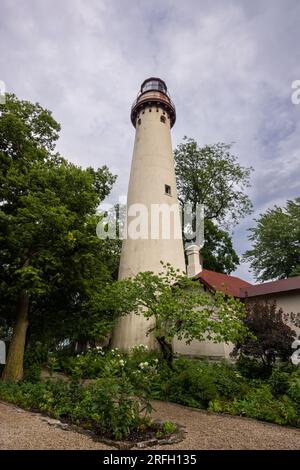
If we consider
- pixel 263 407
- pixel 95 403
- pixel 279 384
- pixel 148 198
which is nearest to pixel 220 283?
pixel 148 198

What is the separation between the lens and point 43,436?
184 inches

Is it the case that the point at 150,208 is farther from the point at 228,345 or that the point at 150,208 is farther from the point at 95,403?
the point at 95,403

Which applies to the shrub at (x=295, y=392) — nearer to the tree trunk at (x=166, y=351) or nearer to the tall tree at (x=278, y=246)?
the tree trunk at (x=166, y=351)

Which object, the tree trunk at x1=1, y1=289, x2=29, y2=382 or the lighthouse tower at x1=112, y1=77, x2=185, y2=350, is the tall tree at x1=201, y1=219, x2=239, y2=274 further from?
the tree trunk at x1=1, y1=289, x2=29, y2=382

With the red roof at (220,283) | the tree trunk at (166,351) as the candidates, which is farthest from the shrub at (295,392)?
the red roof at (220,283)

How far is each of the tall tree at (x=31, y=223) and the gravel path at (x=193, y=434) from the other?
13.0 ft

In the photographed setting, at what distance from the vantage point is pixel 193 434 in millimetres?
5047

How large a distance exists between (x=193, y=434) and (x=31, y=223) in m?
7.30

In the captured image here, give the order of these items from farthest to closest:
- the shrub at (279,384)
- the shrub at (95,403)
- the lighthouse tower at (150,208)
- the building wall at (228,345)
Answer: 1. the lighthouse tower at (150,208)
2. the building wall at (228,345)
3. the shrub at (279,384)
4. the shrub at (95,403)

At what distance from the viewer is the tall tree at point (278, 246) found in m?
23.0

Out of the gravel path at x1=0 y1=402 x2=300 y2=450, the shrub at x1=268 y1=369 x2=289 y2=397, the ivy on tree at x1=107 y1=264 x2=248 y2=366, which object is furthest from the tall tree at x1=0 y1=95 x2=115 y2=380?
the shrub at x1=268 y1=369 x2=289 y2=397

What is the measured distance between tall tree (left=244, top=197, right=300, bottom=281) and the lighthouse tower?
11.6 metres
